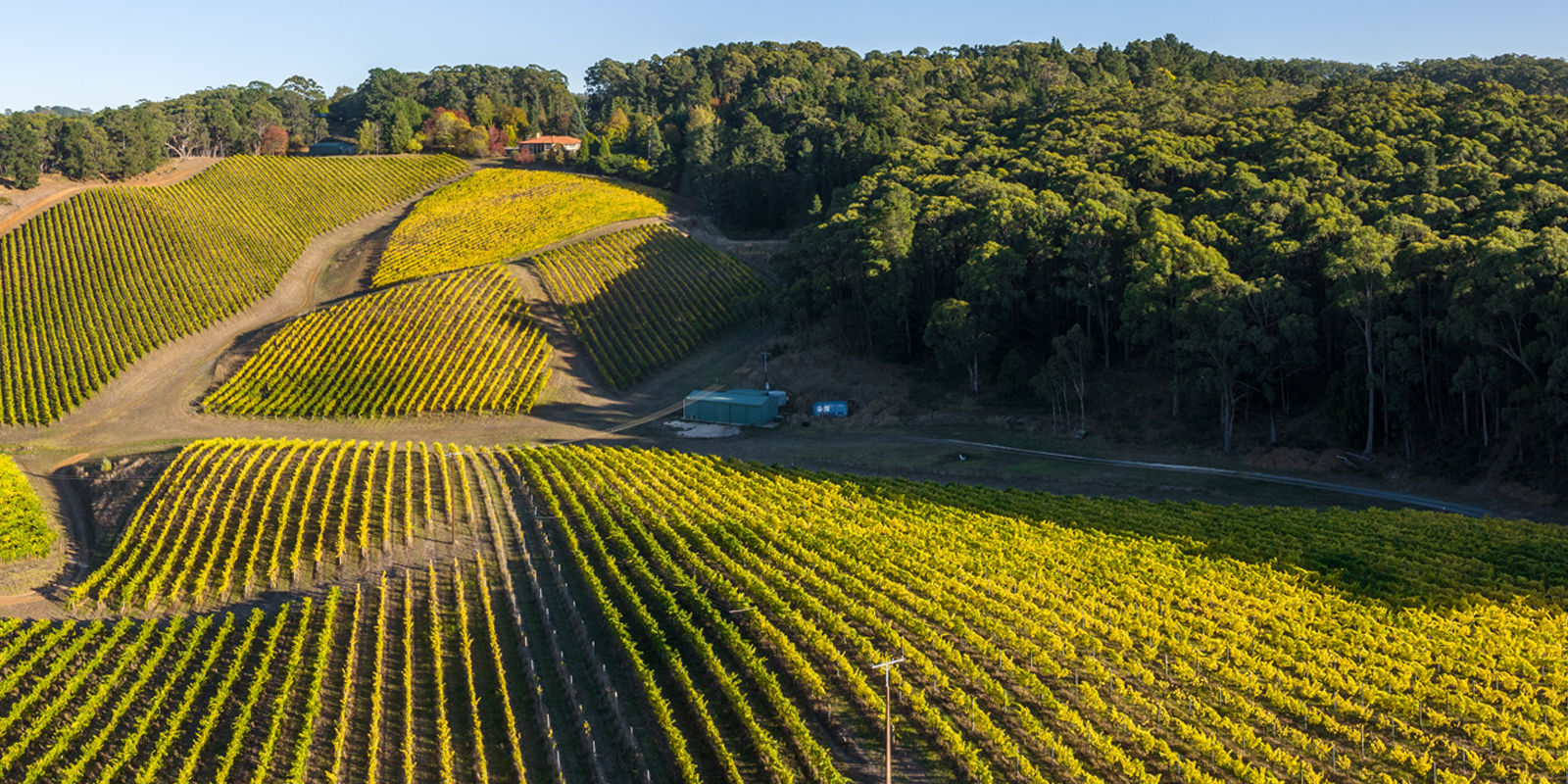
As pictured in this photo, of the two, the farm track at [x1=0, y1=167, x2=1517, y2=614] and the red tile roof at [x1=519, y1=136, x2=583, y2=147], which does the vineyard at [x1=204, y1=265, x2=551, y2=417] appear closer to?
Result: the farm track at [x1=0, y1=167, x2=1517, y2=614]

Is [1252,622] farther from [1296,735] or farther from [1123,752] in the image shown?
[1123,752]

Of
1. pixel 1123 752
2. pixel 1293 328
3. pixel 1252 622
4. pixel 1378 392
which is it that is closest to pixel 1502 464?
pixel 1378 392

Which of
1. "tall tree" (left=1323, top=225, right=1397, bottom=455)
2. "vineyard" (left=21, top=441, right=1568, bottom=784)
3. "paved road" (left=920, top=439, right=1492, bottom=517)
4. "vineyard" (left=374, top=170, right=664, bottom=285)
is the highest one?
"vineyard" (left=374, top=170, right=664, bottom=285)

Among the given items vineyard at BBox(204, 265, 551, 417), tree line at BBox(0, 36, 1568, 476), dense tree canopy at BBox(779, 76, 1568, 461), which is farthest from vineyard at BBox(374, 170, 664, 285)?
dense tree canopy at BBox(779, 76, 1568, 461)

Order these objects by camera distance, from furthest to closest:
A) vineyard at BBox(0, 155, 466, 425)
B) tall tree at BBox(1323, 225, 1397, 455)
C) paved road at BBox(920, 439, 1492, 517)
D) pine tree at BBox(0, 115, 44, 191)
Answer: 1. pine tree at BBox(0, 115, 44, 191)
2. vineyard at BBox(0, 155, 466, 425)
3. tall tree at BBox(1323, 225, 1397, 455)
4. paved road at BBox(920, 439, 1492, 517)

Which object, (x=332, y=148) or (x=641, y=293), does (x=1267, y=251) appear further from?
(x=332, y=148)

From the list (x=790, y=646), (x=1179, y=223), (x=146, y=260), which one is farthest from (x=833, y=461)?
(x=146, y=260)

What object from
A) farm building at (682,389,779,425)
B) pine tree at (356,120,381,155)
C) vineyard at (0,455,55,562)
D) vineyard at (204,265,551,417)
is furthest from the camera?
pine tree at (356,120,381,155)
